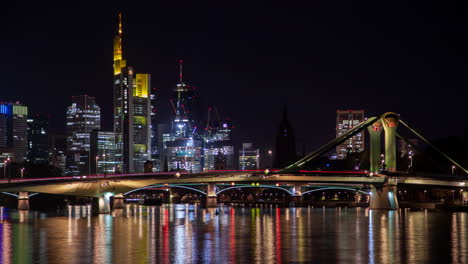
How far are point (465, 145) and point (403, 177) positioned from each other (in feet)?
97.9

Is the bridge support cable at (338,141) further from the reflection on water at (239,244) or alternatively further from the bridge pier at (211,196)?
the reflection on water at (239,244)

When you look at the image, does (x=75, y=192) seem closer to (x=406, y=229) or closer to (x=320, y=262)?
(x=406, y=229)

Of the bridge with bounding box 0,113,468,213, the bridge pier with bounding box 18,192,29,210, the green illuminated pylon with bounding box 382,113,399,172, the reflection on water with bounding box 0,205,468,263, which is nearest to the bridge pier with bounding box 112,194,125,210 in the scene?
the bridge with bounding box 0,113,468,213

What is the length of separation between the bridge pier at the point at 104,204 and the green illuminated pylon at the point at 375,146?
1788 inches

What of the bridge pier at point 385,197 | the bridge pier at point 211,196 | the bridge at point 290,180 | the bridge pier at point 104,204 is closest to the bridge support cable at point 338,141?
the bridge at point 290,180

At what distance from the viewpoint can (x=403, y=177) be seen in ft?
422

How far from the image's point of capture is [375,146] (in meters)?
142

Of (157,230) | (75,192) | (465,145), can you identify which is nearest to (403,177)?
(465,145)

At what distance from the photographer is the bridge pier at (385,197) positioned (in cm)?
13075

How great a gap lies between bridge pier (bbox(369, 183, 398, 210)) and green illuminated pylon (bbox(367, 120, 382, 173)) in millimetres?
5558

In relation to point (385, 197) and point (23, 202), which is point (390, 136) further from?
point (23, 202)

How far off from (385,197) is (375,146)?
12.3m

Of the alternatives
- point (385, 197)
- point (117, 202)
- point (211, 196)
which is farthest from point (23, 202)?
point (385, 197)

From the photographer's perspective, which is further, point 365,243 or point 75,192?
point 75,192
